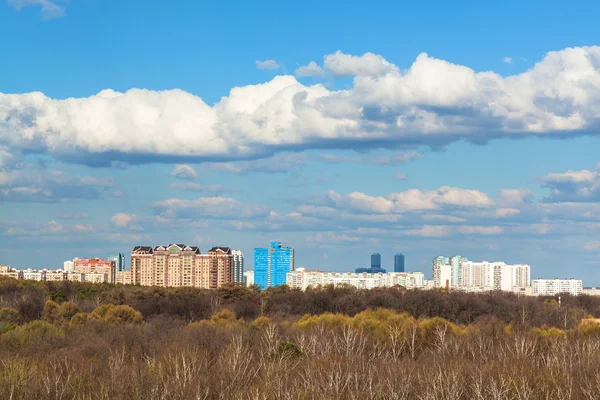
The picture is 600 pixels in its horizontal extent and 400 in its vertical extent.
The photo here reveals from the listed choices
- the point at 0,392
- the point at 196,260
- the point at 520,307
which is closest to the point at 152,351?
the point at 0,392

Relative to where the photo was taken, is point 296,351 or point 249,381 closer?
point 249,381

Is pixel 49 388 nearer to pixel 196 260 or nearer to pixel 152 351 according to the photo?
pixel 152 351

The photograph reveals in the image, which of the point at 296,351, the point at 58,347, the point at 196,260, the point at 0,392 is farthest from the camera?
the point at 196,260

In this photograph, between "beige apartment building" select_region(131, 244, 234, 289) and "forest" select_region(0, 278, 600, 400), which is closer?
"forest" select_region(0, 278, 600, 400)

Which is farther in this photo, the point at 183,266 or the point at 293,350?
the point at 183,266
